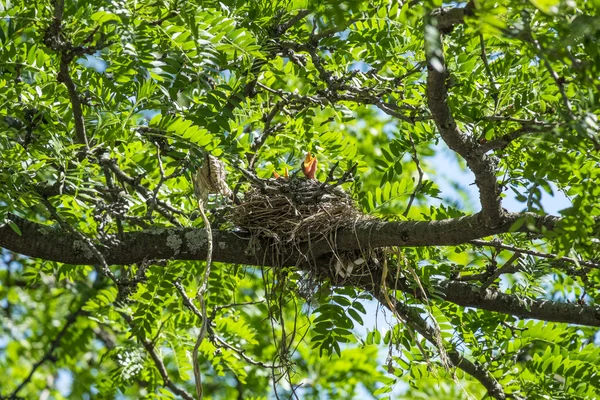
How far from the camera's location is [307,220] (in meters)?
3.34

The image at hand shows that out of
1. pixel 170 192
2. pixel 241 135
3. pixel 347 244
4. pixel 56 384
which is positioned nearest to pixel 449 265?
pixel 347 244

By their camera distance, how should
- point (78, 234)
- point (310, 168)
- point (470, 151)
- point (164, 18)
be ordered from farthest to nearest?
point (310, 168)
point (78, 234)
point (164, 18)
point (470, 151)

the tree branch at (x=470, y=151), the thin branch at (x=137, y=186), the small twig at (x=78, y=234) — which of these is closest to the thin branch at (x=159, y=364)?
the thin branch at (x=137, y=186)

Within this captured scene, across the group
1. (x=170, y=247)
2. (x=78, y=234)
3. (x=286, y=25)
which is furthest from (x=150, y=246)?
(x=286, y=25)

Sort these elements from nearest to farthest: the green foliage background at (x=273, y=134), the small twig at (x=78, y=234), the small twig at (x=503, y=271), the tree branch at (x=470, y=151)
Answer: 1. the tree branch at (x=470, y=151)
2. the green foliage background at (x=273, y=134)
3. the small twig at (x=78, y=234)
4. the small twig at (x=503, y=271)

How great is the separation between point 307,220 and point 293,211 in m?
0.17

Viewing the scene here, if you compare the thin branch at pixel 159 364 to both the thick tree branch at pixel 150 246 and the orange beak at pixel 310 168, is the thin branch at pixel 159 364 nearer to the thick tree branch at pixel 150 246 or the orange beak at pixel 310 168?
the thick tree branch at pixel 150 246

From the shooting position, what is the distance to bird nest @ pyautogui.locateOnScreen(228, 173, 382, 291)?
10.9 feet

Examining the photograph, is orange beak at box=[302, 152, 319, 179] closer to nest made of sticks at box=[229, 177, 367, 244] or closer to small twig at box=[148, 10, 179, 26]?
nest made of sticks at box=[229, 177, 367, 244]

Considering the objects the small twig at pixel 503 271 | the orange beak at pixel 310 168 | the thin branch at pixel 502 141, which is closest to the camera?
the thin branch at pixel 502 141

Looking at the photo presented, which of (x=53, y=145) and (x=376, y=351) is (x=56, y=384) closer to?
(x=376, y=351)

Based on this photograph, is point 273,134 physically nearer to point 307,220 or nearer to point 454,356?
point 307,220

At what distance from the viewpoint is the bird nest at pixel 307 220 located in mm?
3324

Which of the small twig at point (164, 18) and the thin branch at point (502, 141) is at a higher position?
the small twig at point (164, 18)
